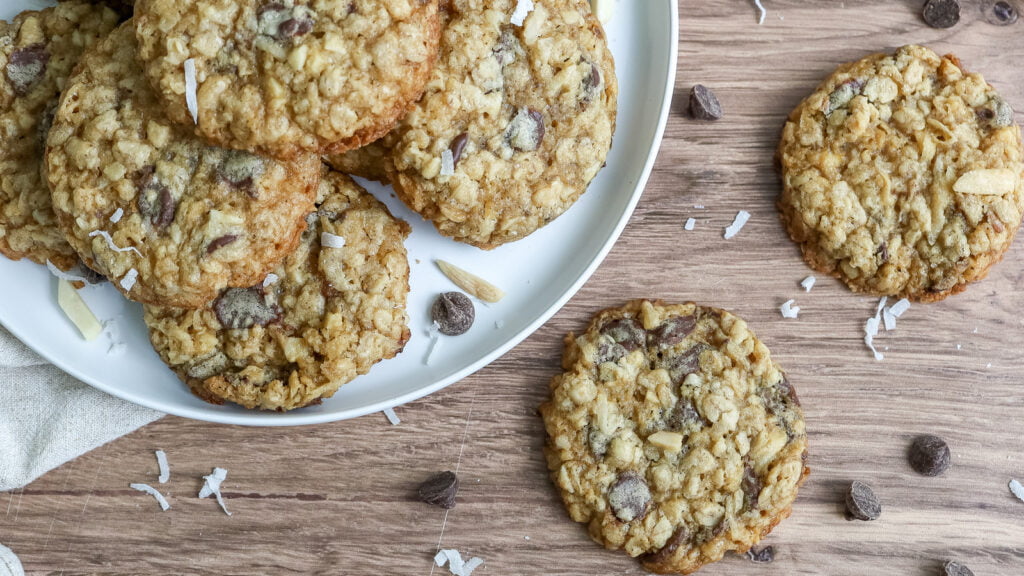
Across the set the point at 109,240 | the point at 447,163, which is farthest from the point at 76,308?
the point at 447,163

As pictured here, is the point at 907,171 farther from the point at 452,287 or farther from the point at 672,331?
the point at 452,287

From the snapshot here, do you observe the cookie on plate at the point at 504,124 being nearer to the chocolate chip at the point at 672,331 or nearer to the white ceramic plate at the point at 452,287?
the white ceramic plate at the point at 452,287

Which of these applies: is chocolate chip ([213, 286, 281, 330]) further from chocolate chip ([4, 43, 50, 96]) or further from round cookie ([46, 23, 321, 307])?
chocolate chip ([4, 43, 50, 96])

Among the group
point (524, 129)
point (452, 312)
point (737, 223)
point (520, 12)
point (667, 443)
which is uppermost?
point (520, 12)

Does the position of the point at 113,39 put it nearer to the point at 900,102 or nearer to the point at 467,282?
the point at 467,282

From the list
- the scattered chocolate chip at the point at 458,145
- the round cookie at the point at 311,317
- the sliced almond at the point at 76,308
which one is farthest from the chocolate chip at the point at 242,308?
the scattered chocolate chip at the point at 458,145

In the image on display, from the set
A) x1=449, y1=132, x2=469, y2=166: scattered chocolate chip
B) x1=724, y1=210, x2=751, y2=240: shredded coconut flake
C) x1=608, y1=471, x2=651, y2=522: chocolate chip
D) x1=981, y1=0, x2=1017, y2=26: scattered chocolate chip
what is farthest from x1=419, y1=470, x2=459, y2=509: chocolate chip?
x1=981, y1=0, x2=1017, y2=26: scattered chocolate chip

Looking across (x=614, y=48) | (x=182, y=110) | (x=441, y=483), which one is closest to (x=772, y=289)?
(x=614, y=48)
